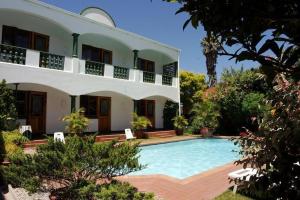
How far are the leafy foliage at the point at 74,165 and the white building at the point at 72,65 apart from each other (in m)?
9.70

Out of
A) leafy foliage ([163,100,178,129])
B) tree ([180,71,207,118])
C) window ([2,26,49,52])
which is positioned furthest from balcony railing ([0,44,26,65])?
tree ([180,71,207,118])

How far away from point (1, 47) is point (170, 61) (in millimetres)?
14465

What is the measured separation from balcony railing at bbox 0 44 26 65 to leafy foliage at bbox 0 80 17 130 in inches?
88.3

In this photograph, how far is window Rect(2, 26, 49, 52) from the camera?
54.0 ft

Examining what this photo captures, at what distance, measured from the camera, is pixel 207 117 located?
23.9 m

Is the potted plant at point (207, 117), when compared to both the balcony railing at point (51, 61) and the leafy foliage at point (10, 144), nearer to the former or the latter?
the balcony railing at point (51, 61)

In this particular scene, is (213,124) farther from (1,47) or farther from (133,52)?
(1,47)

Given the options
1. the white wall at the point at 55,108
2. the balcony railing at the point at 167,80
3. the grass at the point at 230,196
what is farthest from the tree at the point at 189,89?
the grass at the point at 230,196

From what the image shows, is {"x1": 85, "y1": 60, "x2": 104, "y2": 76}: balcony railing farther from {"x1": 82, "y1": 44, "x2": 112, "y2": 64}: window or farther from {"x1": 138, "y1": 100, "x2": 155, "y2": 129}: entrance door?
{"x1": 138, "y1": 100, "x2": 155, "y2": 129}: entrance door

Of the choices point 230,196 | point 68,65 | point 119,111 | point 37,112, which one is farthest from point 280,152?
point 119,111

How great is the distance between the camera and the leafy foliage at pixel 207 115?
23703mm

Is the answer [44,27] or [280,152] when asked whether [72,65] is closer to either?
[44,27]

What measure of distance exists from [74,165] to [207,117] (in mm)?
19124

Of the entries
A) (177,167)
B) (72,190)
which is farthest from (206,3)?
(177,167)
